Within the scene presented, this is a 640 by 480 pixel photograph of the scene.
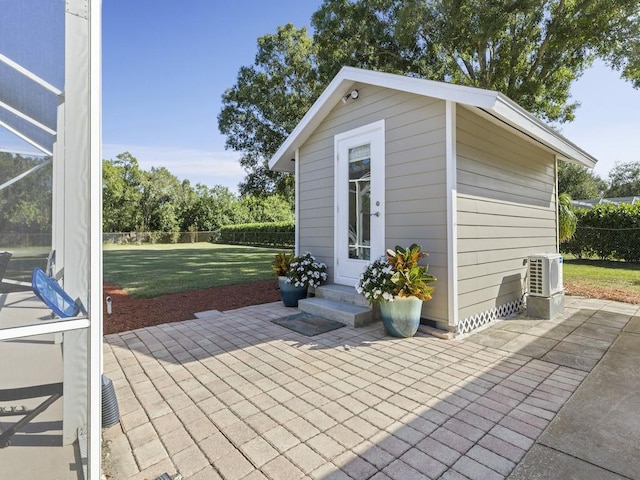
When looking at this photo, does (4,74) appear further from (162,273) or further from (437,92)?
(162,273)

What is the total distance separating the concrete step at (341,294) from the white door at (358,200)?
0.50 feet

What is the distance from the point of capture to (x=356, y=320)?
4254 mm

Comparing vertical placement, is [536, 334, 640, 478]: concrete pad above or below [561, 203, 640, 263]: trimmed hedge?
below

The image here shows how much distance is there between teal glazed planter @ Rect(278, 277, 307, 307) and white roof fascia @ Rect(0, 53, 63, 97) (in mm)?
4041

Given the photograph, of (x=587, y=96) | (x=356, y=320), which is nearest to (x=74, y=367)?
(x=356, y=320)

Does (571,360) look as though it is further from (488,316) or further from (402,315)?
(402,315)

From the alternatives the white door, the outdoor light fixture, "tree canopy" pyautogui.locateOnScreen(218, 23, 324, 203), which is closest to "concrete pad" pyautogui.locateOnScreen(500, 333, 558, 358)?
the white door

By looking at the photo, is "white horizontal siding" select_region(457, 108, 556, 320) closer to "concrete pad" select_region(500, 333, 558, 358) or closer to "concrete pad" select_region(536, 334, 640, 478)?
"concrete pad" select_region(500, 333, 558, 358)

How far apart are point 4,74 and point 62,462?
1865 mm

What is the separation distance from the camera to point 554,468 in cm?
174

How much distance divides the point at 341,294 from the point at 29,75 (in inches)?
158

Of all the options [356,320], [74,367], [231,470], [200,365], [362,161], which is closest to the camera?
[74,367]

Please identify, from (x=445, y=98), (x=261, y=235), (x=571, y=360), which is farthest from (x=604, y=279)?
(x=261, y=235)

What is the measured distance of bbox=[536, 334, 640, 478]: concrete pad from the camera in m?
1.83
